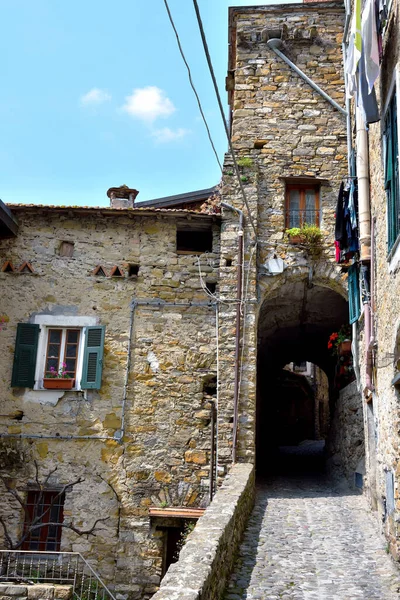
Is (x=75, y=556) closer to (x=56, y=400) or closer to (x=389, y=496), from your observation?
(x=56, y=400)

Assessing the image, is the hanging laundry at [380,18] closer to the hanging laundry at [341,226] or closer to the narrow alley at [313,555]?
the hanging laundry at [341,226]

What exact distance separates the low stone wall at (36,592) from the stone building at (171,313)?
168cm

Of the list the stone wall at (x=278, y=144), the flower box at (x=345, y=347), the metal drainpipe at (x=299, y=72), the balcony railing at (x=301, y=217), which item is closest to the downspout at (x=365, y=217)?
the flower box at (x=345, y=347)

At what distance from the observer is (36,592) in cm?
826

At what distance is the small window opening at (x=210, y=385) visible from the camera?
35.1 ft

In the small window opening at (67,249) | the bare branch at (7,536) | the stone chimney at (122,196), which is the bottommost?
the bare branch at (7,536)

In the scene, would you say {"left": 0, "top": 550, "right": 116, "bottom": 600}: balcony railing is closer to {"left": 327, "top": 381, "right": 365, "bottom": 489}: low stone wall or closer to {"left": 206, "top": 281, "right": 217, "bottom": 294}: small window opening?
{"left": 327, "top": 381, "right": 365, "bottom": 489}: low stone wall

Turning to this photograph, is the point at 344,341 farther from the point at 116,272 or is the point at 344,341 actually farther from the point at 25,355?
the point at 25,355

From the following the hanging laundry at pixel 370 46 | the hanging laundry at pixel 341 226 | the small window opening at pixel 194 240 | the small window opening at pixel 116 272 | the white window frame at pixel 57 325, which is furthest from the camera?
the small window opening at pixel 194 240

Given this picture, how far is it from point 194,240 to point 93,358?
3.13m

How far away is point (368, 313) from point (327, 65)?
613 cm

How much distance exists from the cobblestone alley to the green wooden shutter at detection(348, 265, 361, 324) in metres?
2.92

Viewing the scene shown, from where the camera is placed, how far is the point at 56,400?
10.6 m

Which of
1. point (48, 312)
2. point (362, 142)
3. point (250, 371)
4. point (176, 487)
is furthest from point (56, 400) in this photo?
point (362, 142)
